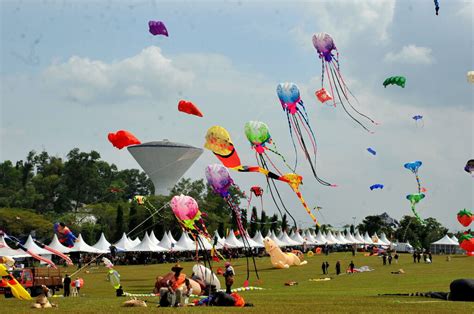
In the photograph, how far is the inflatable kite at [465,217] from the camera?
51.2 m

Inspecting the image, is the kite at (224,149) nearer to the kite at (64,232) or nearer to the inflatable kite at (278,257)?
the kite at (64,232)

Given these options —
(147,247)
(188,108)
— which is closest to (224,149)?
(188,108)

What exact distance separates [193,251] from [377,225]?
72.9 meters

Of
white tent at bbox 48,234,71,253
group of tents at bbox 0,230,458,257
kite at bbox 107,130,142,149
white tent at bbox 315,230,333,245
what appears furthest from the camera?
white tent at bbox 315,230,333,245

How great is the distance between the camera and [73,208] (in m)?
147

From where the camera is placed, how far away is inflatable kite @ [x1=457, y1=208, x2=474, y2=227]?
2018 inches

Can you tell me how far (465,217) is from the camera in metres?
51.3

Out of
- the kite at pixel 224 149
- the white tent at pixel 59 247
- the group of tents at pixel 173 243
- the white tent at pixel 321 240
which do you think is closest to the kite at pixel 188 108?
the kite at pixel 224 149

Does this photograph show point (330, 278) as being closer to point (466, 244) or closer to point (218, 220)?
point (466, 244)

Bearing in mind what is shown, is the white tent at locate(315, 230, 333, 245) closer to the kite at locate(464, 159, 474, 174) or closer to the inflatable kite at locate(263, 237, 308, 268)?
the inflatable kite at locate(263, 237, 308, 268)

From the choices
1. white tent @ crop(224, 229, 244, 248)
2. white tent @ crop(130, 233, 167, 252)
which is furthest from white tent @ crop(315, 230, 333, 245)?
white tent @ crop(130, 233, 167, 252)

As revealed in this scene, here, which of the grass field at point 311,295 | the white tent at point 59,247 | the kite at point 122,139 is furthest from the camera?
the white tent at point 59,247

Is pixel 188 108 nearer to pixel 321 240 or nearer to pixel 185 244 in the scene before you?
pixel 185 244

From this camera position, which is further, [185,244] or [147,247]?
[185,244]
